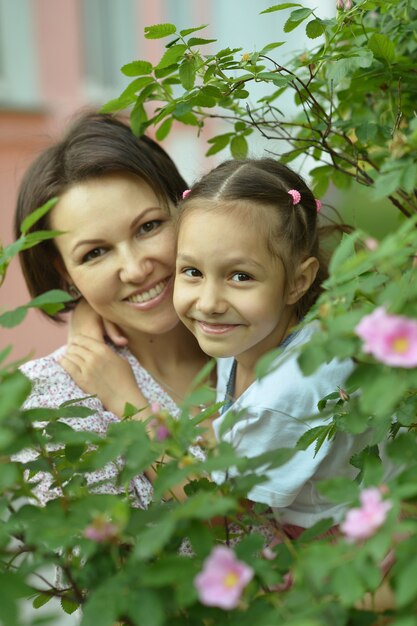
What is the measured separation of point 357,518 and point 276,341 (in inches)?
37.7

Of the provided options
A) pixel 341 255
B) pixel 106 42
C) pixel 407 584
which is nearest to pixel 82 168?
pixel 341 255

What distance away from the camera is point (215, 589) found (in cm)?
85

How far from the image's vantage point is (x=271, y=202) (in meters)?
1.72

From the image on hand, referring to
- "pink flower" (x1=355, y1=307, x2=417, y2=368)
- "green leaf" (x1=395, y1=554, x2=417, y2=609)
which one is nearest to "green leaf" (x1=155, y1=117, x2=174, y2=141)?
"pink flower" (x1=355, y1=307, x2=417, y2=368)

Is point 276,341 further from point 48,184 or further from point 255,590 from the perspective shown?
point 255,590

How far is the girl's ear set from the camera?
5.74 feet

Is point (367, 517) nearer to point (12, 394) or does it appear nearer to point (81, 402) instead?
point (12, 394)

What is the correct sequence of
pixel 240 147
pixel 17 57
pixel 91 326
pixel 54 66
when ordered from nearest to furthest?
pixel 240 147
pixel 91 326
pixel 17 57
pixel 54 66

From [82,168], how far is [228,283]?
1.87 feet

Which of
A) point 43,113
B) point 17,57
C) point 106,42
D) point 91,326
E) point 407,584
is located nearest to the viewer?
point 407,584

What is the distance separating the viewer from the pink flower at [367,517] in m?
0.84

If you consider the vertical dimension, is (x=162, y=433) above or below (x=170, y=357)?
above

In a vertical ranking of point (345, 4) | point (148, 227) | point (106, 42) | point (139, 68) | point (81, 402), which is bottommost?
point (106, 42)

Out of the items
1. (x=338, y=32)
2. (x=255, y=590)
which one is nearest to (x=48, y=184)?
(x=338, y=32)
